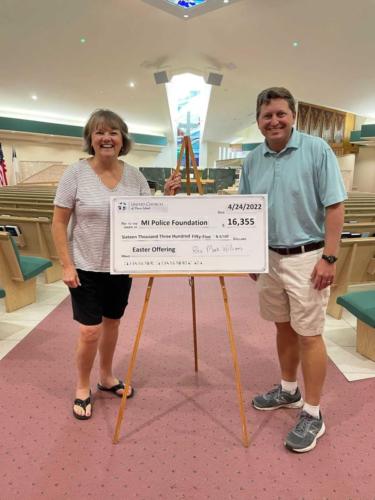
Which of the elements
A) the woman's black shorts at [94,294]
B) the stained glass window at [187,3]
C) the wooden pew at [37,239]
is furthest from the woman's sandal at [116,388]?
the stained glass window at [187,3]

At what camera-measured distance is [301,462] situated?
1.47 metres

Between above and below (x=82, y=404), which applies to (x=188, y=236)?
above

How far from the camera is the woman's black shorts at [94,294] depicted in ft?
5.24

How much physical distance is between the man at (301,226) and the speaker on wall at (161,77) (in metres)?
10.6


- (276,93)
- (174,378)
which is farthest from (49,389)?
(276,93)

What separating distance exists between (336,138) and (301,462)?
54.1ft

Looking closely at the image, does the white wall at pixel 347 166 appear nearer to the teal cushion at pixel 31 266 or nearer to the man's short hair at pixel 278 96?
the teal cushion at pixel 31 266

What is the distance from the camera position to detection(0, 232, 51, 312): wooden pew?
2.72 metres

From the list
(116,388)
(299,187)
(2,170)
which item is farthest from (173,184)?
(2,170)

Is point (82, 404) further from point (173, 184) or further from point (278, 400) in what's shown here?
point (173, 184)

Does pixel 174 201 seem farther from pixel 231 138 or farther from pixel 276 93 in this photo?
pixel 231 138

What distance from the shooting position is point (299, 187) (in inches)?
56.2

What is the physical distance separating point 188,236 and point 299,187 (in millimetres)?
525

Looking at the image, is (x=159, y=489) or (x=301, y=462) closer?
(x=159, y=489)
